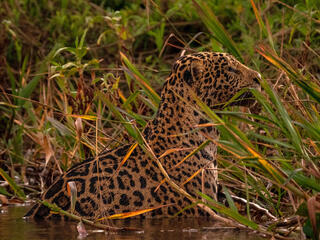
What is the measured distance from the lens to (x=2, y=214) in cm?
552

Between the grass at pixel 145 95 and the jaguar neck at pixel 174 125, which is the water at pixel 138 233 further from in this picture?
the jaguar neck at pixel 174 125

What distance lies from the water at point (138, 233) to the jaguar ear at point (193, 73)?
960 millimetres

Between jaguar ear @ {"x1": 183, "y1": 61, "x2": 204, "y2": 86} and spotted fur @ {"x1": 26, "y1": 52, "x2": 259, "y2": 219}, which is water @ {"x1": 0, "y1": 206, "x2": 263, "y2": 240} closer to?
spotted fur @ {"x1": 26, "y1": 52, "x2": 259, "y2": 219}

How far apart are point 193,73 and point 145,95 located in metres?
1.57

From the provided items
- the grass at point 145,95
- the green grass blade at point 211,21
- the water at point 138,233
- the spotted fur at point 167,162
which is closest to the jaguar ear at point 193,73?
the spotted fur at point 167,162

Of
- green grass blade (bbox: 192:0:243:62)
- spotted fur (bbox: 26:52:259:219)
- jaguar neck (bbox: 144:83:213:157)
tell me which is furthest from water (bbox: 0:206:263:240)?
green grass blade (bbox: 192:0:243:62)

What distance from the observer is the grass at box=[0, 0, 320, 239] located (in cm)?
388

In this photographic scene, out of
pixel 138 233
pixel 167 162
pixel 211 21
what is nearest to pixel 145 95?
pixel 167 162

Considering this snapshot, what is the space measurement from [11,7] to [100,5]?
132 centimetres

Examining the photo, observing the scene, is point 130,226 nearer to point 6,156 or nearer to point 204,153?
point 204,153

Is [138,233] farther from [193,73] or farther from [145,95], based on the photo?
[145,95]

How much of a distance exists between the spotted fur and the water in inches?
4.8

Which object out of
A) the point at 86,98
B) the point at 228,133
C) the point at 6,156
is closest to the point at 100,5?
the point at 6,156

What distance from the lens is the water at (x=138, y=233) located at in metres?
4.16
